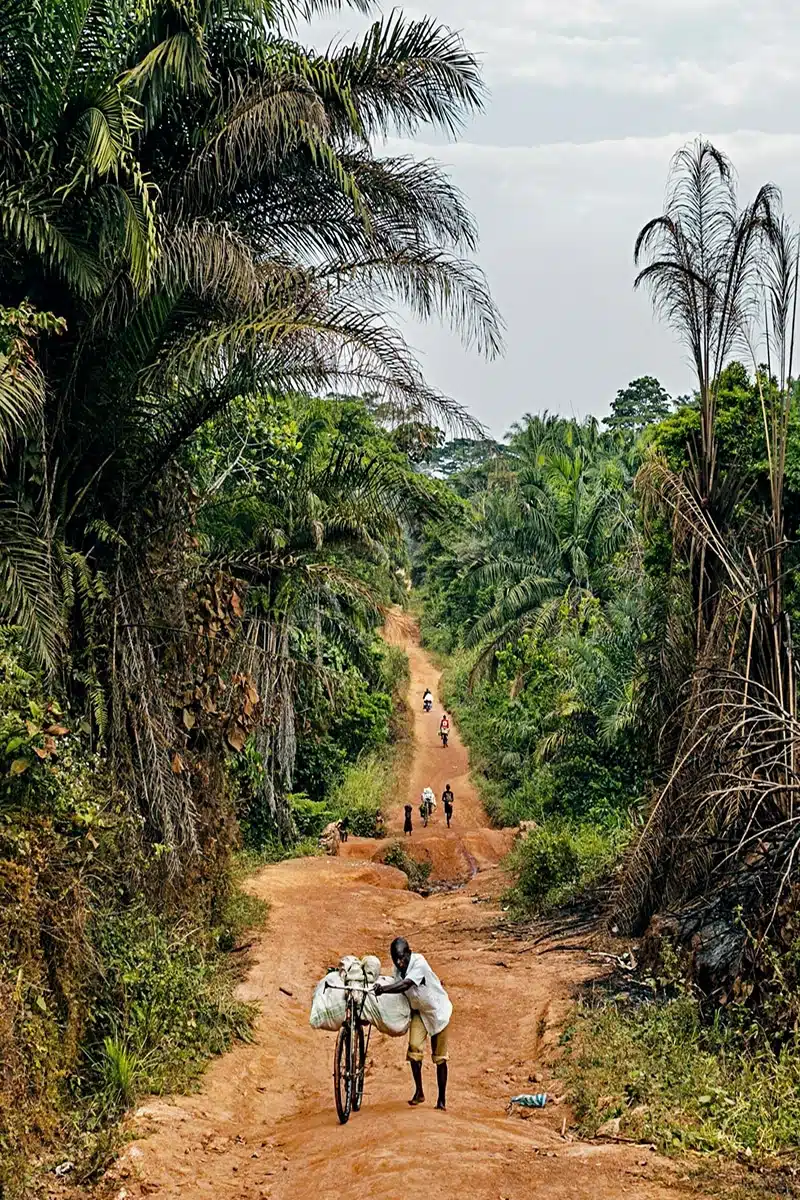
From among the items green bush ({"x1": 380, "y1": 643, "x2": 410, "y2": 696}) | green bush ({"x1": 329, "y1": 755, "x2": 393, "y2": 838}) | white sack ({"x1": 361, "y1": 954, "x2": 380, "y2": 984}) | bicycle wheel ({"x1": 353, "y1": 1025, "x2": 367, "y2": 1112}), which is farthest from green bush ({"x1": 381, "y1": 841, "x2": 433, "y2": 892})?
white sack ({"x1": 361, "y1": 954, "x2": 380, "y2": 984})

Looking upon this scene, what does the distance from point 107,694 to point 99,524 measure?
55.8 inches

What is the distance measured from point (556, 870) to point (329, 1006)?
924 cm

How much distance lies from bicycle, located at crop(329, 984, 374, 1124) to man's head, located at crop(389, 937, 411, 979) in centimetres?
24

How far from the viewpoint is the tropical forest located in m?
6.96

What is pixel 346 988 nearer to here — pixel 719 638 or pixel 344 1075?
pixel 344 1075

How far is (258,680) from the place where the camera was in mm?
12727

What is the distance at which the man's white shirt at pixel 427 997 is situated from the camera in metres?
7.21

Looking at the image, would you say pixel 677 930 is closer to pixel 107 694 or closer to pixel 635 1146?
pixel 635 1146

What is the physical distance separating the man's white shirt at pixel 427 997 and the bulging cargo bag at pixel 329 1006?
391mm

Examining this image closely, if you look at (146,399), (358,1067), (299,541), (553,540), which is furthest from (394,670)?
(358,1067)

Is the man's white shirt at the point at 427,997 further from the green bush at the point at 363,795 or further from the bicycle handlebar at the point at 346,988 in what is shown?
the green bush at the point at 363,795

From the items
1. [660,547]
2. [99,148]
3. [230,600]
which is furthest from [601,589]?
[99,148]

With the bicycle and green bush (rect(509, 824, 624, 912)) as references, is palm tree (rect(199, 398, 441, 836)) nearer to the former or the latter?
green bush (rect(509, 824, 624, 912))

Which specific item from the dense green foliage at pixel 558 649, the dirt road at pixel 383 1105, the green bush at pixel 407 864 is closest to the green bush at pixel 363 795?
the dense green foliage at pixel 558 649
